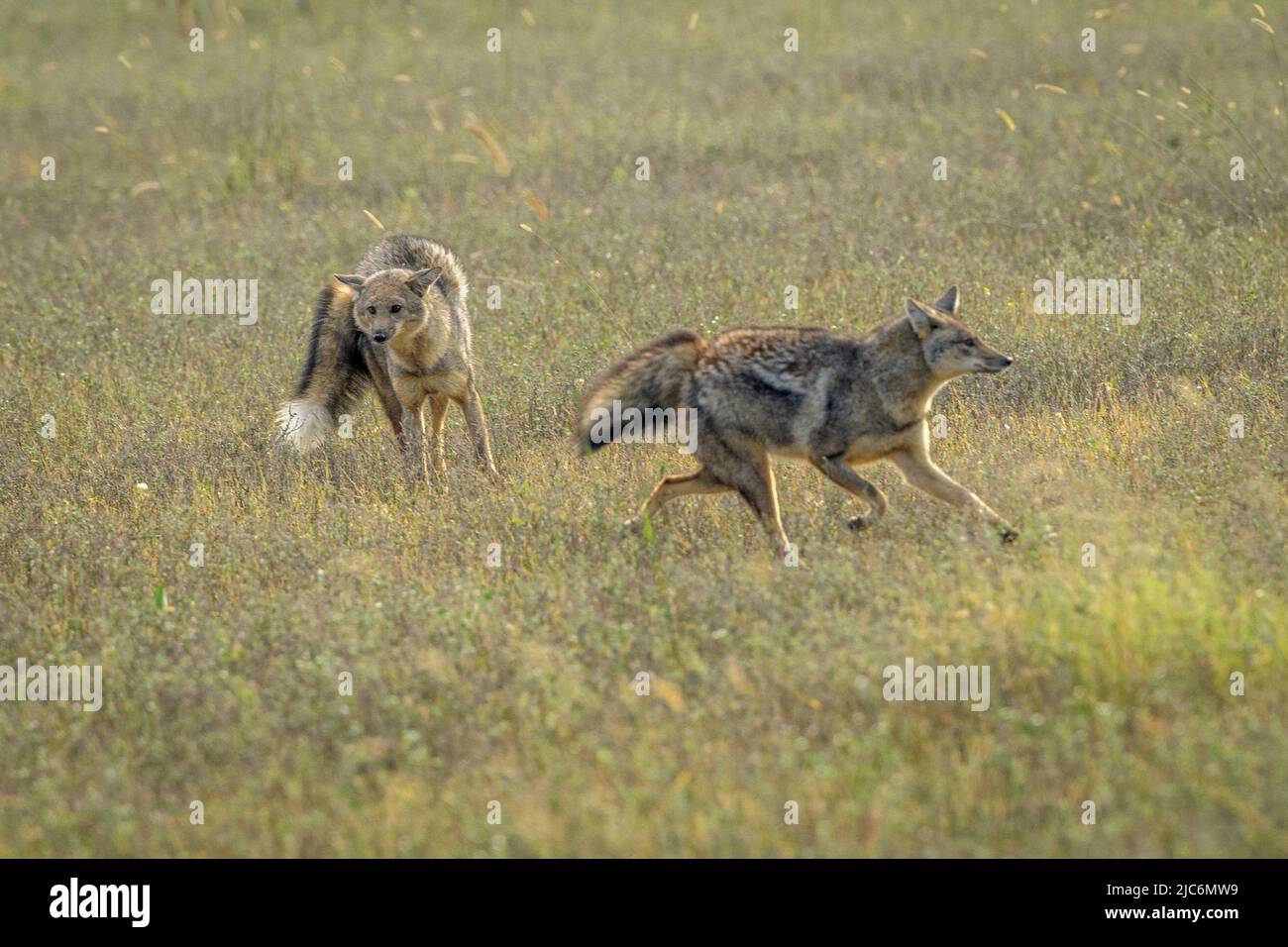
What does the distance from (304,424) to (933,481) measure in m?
4.65

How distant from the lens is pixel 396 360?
32.2ft

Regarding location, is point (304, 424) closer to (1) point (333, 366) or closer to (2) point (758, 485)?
(1) point (333, 366)

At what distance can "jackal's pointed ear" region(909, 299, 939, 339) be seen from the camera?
303 inches

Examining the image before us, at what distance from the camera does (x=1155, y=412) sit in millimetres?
8836

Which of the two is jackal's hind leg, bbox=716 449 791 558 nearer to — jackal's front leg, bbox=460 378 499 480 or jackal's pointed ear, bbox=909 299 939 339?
jackal's pointed ear, bbox=909 299 939 339

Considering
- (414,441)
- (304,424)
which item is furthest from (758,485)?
(304,424)

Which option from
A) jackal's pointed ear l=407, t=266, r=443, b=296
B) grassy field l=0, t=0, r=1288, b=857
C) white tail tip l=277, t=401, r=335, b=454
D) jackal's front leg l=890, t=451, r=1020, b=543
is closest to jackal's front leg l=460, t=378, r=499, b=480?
grassy field l=0, t=0, r=1288, b=857

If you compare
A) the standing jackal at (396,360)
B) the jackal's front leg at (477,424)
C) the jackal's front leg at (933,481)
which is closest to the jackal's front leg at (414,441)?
the standing jackal at (396,360)

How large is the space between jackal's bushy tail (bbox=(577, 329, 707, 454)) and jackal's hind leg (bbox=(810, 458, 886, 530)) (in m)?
0.87

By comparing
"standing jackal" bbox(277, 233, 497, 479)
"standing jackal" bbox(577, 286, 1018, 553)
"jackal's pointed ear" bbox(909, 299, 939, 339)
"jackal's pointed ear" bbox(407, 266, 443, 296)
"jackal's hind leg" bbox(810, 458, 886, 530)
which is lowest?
"jackal's hind leg" bbox(810, 458, 886, 530)

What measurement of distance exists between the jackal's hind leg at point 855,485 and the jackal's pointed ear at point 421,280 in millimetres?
3578

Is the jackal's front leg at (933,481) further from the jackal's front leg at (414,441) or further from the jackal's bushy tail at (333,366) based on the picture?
the jackal's bushy tail at (333,366)

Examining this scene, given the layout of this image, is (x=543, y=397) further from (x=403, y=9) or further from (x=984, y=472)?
(x=403, y=9)

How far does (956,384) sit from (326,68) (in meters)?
15.2
